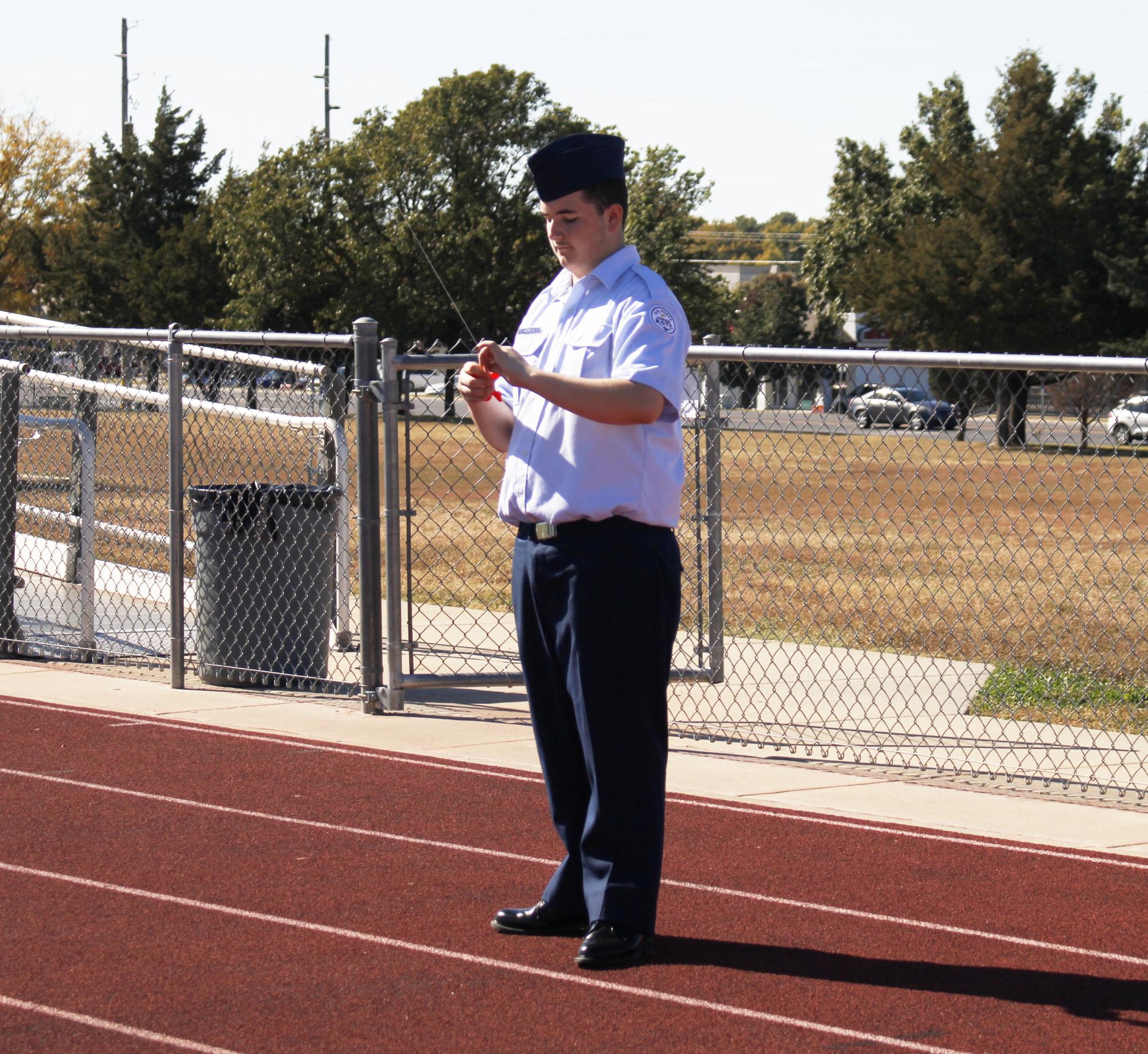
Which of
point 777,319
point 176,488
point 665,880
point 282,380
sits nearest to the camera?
point 665,880

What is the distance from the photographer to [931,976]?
4.36 meters

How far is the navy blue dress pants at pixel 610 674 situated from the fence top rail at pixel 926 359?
2139 millimetres

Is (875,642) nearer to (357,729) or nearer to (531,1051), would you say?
(357,729)

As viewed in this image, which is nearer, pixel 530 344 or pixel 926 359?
pixel 530 344

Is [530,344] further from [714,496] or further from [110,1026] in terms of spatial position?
[714,496]

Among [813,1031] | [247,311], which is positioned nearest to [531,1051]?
[813,1031]

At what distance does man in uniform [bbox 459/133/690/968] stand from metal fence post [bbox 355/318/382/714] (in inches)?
Answer: 138

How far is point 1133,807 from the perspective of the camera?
6.33m

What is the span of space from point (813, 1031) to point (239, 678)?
540 centimetres

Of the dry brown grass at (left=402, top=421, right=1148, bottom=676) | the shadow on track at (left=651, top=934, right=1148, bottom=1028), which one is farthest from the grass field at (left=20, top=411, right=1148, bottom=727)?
the shadow on track at (left=651, top=934, right=1148, bottom=1028)

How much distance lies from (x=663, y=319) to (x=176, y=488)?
492 cm

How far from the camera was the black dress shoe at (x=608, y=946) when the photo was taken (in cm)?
431

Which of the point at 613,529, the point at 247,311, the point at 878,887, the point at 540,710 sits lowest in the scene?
the point at 878,887

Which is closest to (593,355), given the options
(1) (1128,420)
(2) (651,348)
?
(2) (651,348)
